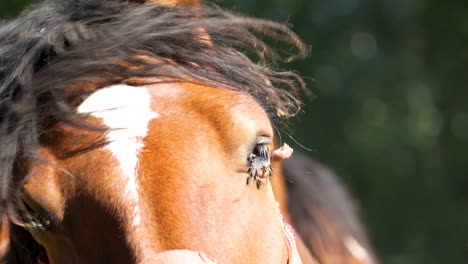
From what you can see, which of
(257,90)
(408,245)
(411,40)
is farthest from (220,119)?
(411,40)

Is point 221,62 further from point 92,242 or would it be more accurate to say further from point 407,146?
point 407,146

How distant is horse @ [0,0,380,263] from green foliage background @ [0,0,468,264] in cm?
701

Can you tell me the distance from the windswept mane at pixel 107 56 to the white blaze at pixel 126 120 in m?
0.05

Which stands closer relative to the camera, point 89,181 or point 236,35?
point 89,181

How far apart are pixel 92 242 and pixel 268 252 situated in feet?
1.39

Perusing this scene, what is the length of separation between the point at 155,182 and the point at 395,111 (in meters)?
8.71

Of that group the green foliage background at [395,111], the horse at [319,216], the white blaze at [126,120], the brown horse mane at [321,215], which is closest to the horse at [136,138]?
the white blaze at [126,120]

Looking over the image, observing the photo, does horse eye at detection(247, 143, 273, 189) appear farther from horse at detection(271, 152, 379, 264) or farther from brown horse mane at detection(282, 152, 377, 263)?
brown horse mane at detection(282, 152, 377, 263)

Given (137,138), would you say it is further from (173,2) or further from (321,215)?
(321,215)

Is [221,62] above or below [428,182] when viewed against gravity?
above

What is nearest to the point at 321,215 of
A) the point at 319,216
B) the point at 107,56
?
the point at 319,216

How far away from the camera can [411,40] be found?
10.4 meters

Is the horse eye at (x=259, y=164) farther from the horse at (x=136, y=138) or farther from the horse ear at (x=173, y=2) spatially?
the horse ear at (x=173, y=2)

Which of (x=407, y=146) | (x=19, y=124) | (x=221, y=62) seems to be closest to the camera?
(x=19, y=124)
